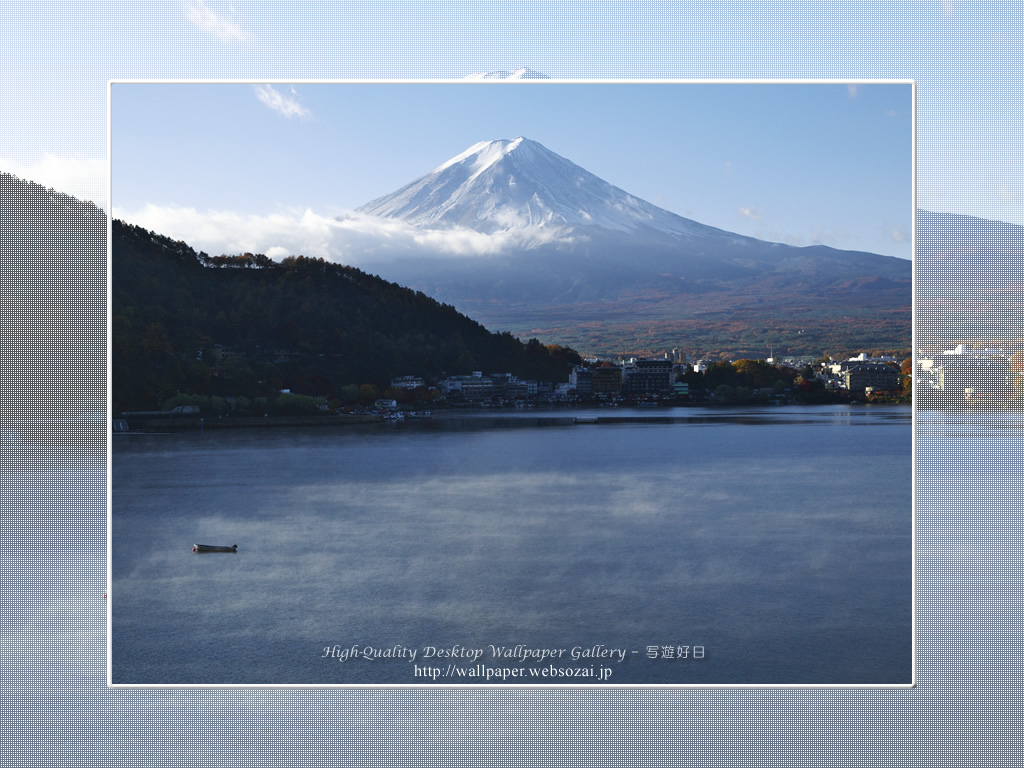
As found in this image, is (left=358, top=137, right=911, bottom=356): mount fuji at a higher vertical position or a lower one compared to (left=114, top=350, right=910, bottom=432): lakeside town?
higher

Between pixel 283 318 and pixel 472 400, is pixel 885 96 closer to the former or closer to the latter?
pixel 472 400

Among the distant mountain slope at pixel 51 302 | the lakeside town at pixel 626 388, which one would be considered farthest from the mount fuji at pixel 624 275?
the distant mountain slope at pixel 51 302

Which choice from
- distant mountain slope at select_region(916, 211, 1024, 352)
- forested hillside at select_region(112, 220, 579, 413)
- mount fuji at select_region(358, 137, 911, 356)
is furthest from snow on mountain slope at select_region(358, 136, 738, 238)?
distant mountain slope at select_region(916, 211, 1024, 352)

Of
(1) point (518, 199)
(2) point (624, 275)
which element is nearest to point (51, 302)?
(1) point (518, 199)

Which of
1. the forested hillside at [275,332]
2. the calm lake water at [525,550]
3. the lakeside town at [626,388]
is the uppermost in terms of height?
the forested hillside at [275,332]

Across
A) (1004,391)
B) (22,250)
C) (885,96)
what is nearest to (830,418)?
(1004,391)

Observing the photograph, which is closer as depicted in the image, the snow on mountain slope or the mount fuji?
the snow on mountain slope

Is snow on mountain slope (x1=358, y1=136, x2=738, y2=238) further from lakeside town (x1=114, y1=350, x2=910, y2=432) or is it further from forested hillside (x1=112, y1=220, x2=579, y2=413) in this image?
lakeside town (x1=114, y1=350, x2=910, y2=432)

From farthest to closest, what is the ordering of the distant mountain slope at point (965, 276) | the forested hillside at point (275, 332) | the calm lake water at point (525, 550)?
the forested hillside at point (275, 332) → the calm lake water at point (525, 550) → the distant mountain slope at point (965, 276)

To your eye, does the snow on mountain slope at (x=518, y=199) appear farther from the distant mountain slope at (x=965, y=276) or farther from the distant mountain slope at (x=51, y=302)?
the distant mountain slope at (x=51, y=302)
